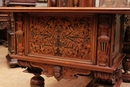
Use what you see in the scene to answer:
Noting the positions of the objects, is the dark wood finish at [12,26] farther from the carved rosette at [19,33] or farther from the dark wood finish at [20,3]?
the carved rosette at [19,33]

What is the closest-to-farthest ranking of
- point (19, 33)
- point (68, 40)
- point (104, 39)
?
point (104, 39) → point (68, 40) → point (19, 33)

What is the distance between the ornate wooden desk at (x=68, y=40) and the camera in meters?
0.90

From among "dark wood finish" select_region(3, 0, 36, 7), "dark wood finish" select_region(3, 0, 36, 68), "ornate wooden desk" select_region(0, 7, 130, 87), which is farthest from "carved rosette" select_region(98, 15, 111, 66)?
"dark wood finish" select_region(3, 0, 36, 7)

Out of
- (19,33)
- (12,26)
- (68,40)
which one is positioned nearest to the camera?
(68,40)

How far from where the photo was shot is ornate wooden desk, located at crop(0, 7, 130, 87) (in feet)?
2.96

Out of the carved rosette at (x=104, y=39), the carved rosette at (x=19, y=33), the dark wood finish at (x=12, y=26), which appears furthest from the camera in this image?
the dark wood finish at (x=12, y=26)

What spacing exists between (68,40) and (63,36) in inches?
1.5

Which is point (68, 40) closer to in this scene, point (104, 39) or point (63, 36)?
point (63, 36)

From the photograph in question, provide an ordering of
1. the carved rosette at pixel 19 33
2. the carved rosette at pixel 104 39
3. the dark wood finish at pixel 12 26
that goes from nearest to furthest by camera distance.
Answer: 1. the carved rosette at pixel 104 39
2. the carved rosette at pixel 19 33
3. the dark wood finish at pixel 12 26

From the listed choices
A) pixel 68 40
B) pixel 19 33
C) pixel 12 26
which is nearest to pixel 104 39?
pixel 68 40

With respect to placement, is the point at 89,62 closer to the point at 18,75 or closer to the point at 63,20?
the point at 63,20

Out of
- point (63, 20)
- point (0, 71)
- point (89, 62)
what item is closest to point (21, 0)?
point (0, 71)

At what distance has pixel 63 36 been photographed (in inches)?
40.6

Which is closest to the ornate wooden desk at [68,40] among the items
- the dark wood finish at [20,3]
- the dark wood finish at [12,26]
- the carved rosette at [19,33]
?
the carved rosette at [19,33]
